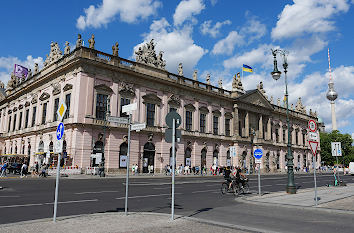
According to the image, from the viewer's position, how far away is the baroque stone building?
3272cm

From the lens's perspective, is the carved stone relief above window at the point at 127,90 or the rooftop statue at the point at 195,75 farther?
the rooftop statue at the point at 195,75

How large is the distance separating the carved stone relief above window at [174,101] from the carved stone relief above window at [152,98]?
207cm

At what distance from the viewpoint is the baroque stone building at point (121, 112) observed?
107 ft

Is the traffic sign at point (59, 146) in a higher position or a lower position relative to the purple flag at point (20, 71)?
lower

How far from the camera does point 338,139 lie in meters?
89.3

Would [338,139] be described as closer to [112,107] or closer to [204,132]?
[204,132]

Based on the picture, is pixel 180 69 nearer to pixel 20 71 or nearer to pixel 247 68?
pixel 247 68

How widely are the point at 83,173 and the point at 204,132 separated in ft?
69.1

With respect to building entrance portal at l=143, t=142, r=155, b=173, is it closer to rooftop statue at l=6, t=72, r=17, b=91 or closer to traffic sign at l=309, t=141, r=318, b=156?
traffic sign at l=309, t=141, r=318, b=156

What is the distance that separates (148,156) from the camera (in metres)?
38.1

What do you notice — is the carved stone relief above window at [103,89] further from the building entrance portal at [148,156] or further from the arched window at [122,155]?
the building entrance portal at [148,156]

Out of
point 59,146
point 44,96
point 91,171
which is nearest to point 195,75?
point 44,96

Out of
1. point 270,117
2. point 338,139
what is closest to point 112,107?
point 270,117

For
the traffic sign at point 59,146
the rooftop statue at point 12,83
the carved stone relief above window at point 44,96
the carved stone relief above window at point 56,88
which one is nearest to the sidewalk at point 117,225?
the traffic sign at point 59,146
